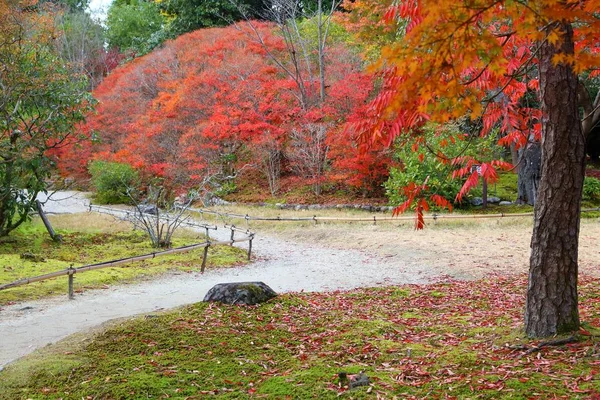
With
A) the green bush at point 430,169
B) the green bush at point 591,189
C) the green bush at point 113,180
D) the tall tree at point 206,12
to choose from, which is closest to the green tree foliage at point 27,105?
the green bush at point 430,169

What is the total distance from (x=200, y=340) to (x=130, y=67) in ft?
72.7

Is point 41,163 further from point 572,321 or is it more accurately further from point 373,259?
point 572,321

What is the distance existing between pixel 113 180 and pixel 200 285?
44.7ft

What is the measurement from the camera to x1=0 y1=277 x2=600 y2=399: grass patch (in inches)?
141

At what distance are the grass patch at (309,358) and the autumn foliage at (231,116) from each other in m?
10.5

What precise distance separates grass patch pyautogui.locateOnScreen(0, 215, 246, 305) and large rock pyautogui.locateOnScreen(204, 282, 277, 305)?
2.93 metres

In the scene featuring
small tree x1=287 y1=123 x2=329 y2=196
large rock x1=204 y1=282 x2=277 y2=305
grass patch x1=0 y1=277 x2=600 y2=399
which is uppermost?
small tree x1=287 y1=123 x2=329 y2=196

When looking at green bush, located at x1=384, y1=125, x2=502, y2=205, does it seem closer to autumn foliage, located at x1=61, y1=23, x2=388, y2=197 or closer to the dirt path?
autumn foliage, located at x1=61, y1=23, x2=388, y2=197

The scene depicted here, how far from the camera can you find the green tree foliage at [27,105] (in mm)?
9750

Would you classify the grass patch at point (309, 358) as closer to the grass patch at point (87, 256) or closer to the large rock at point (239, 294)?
the large rock at point (239, 294)

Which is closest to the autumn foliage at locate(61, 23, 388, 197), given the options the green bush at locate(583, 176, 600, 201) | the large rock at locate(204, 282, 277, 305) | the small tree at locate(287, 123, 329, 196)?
the small tree at locate(287, 123, 329, 196)

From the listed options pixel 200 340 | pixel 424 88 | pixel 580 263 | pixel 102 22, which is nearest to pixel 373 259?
pixel 580 263

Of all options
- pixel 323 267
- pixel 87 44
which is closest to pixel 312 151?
pixel 323 267

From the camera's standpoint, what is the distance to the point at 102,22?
3347 centimetres
